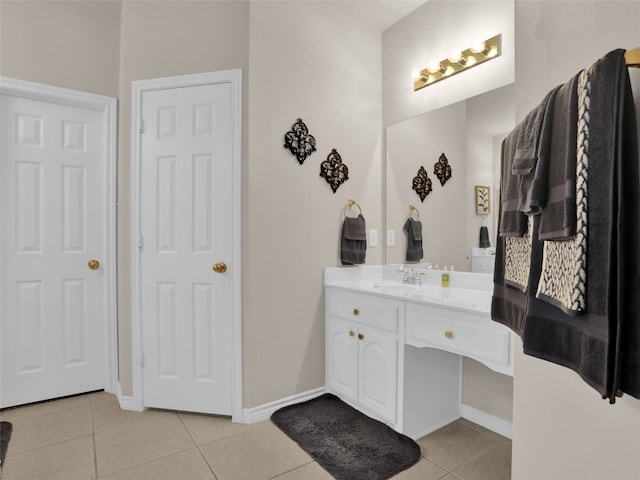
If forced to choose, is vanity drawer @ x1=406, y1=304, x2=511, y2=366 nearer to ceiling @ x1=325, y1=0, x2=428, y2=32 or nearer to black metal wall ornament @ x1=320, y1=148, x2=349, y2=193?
black metal wall ornament @ x1=320, y1=148, x2=349, y2=193

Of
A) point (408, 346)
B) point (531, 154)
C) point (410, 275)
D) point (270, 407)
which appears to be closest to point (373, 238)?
point (410, 275)

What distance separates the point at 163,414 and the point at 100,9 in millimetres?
2785

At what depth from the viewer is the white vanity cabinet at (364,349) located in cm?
201

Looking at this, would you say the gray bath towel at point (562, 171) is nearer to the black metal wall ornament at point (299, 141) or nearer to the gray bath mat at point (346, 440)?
the gray bath mat at point (346, 440)

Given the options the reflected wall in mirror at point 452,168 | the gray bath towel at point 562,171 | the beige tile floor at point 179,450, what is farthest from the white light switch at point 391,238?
the gray bath towel at point 562,171

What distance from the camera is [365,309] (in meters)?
2.19

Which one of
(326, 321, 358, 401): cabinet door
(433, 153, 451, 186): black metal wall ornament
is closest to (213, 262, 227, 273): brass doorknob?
(326, 321, 358, 401): cabinet door

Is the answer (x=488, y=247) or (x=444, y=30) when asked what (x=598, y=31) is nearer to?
(x=488, y=247)

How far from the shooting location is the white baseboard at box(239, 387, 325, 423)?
7.16 ft

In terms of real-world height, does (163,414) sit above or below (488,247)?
below

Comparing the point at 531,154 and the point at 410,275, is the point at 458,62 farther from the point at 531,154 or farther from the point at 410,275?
the point at 531,154

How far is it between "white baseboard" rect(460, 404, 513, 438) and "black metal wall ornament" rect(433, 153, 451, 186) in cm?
143

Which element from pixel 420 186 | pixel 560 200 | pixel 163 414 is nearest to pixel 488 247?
pixel 420 186

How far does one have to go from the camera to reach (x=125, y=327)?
2.38 metres
